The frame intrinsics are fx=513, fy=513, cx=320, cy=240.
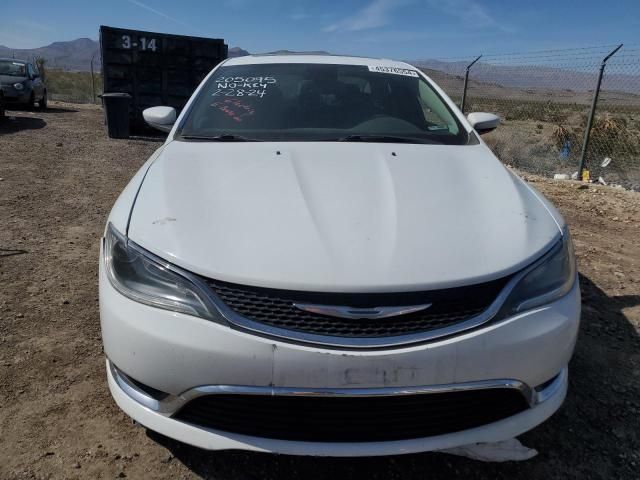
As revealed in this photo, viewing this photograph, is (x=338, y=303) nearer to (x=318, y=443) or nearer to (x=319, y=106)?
(x=318, y=443)

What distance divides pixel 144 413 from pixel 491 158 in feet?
6.60

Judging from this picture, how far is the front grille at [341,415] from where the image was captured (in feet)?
5.38

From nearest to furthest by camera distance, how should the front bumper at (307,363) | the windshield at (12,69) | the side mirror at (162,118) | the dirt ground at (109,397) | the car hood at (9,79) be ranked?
the front bumper at (307,363), the dirt ground at (109,397), the side mirror at (162,118), the car hood at (9,79), the windshield at (12,69)

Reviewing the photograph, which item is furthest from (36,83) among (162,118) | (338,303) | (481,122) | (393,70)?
(338,303)

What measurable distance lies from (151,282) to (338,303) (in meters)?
0.65

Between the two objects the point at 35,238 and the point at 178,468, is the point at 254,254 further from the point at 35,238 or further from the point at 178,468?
the point at 35,238

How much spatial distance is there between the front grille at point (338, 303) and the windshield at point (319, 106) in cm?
132

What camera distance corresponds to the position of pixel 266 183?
2.19m

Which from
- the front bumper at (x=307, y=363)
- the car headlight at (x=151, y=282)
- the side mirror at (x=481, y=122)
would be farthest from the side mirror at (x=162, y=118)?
the side mirror at (x=481, y=122)

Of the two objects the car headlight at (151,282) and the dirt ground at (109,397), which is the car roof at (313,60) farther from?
the car headlight at (151,282)

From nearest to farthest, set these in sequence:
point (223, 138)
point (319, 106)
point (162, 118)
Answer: point (223, 138)
point (319, 106)
point (162, 118)

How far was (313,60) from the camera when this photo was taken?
11.7 feet

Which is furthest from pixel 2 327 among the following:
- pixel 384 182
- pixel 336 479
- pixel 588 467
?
pixel 588 467

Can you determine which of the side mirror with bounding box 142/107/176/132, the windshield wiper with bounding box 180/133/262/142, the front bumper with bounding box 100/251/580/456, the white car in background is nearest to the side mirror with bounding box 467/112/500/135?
the white car in background
